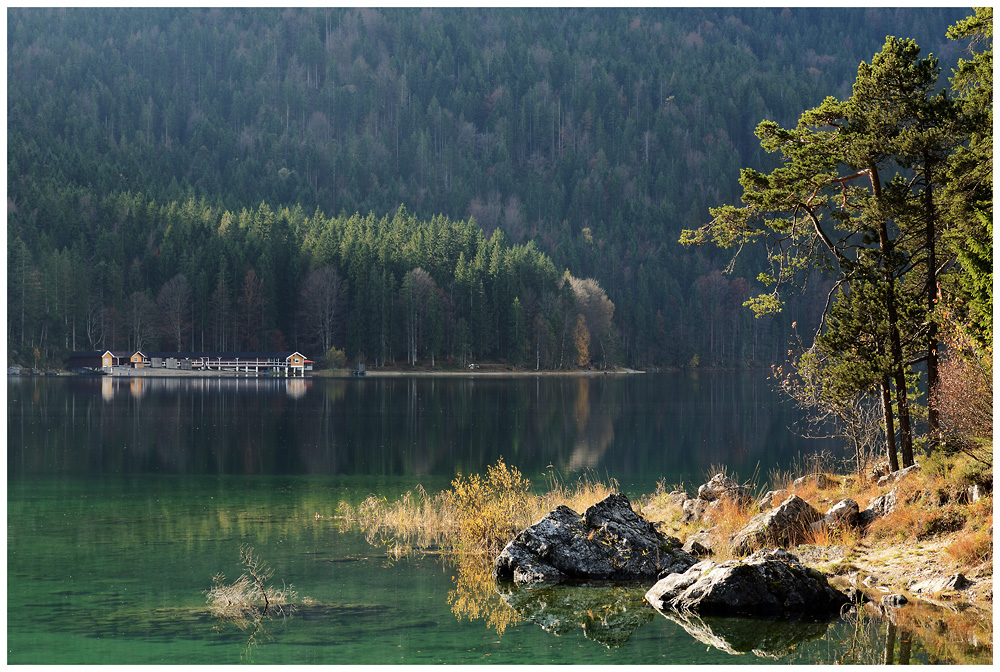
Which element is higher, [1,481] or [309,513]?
[1,481]

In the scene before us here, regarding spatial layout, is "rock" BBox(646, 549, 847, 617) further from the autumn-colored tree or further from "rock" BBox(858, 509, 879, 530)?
the autumn-colored tree

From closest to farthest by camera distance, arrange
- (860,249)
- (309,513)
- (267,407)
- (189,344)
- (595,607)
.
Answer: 1. (595,607)
2. (860,249)
3. (309,513)
4. (267,407)
5. (189,344)

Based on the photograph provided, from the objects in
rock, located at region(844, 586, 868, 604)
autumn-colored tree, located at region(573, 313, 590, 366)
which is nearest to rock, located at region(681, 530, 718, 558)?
rock, located at region(844, 586, 868, 604)

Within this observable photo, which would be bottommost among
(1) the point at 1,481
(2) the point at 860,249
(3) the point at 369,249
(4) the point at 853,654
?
(4) the point at 853,654

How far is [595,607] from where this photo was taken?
16750 millimetres

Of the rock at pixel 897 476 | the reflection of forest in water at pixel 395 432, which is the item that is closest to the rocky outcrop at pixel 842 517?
the rock at pixel 897 476

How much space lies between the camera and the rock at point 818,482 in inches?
995

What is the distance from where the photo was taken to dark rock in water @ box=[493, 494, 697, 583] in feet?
61.4

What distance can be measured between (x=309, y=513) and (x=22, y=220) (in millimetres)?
145698

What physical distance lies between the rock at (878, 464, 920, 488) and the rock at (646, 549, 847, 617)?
613 cm

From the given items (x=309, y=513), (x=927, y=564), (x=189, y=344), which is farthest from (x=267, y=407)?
(x=189, y=344)

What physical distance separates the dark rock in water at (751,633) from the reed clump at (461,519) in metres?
6.43

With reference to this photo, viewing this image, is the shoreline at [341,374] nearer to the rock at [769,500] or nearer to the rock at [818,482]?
the rock at [818,482]

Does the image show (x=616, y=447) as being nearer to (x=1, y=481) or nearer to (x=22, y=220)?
(x=1, y=481)
